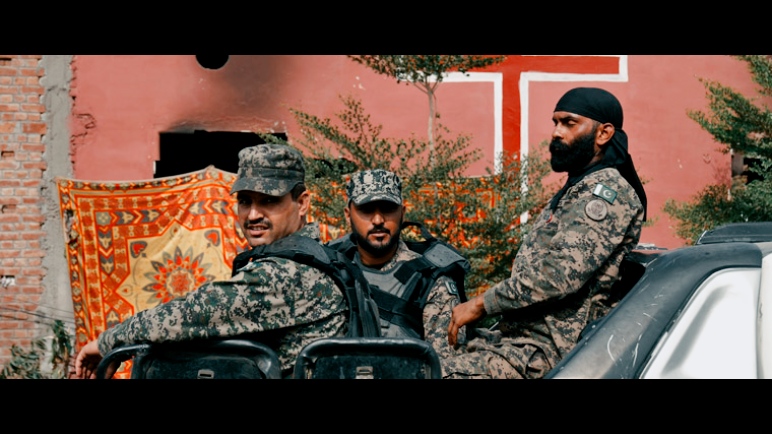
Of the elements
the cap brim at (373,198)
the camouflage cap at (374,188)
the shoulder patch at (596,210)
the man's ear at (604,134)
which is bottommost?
the shoulder patch at (596,210)

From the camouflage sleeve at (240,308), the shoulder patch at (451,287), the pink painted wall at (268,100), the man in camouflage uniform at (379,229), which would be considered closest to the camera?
the camouflage sleeve at (240,308)

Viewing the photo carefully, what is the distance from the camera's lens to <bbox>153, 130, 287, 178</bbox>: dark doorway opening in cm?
866

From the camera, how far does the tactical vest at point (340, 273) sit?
122 inches

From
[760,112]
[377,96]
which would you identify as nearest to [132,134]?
[377,96]

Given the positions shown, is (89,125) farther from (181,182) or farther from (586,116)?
(586,116)

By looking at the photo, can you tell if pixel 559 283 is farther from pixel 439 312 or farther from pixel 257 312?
pixel 439 312

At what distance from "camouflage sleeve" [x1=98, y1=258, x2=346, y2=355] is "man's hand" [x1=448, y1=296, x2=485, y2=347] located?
45 cm

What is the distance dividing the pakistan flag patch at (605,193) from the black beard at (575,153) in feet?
0.83

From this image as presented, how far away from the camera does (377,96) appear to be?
864 centimetres

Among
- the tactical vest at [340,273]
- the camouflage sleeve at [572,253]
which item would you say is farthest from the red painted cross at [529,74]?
the tactical vest at [340,273]

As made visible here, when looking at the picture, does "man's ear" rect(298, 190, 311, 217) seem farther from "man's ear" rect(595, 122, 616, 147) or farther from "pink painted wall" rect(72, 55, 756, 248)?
"pink painted wall" rect(72, 55, 756, 248)

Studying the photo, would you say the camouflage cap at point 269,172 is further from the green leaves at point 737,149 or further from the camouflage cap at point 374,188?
the green leaves at point 737,149

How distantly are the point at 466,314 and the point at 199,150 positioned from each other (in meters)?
5.99

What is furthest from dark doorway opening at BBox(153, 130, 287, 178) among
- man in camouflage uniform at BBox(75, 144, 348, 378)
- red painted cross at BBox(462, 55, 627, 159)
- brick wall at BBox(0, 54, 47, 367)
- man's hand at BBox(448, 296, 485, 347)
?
man's hand at BBox(448, 296, 485, 347)
